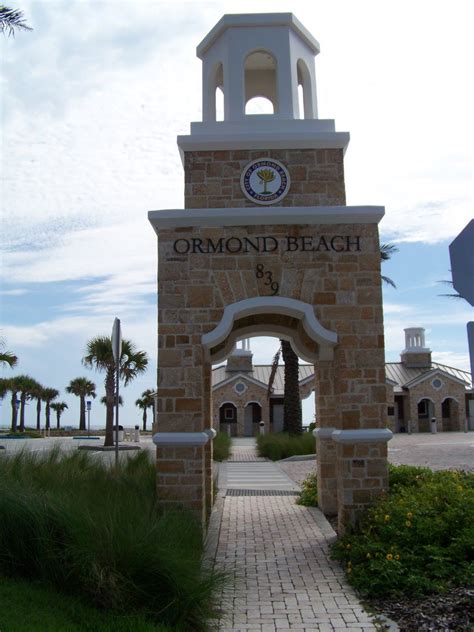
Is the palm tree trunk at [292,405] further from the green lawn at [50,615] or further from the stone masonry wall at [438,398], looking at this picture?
the stone masonry wall at [438,398]

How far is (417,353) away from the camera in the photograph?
46.7m

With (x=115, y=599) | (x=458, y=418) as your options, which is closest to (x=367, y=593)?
(x=115, y=599)

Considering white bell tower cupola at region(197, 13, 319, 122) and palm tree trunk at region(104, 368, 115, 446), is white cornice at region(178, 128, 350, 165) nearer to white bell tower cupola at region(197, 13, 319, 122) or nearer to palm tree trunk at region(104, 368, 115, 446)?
white bell tower cupola at region(197, 13, 319, 122)

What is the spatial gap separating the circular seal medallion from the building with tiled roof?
30982mm

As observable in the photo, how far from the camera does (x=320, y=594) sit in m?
6.88

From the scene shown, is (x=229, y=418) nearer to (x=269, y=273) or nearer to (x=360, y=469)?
(x=360, y=469)

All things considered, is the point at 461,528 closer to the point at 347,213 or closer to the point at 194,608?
the point at 194,608

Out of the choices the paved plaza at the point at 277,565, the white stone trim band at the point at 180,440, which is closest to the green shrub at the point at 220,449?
the paved plaza at the point at 277,565

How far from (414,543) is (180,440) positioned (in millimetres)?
3370

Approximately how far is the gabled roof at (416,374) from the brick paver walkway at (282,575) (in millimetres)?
31902

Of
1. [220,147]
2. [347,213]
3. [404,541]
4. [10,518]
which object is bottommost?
[404,541]

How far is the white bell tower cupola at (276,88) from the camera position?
9.80m

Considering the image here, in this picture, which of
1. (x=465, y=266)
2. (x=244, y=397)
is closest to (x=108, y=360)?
(x=244, y=397)

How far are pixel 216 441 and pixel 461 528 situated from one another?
16356 millimetres
